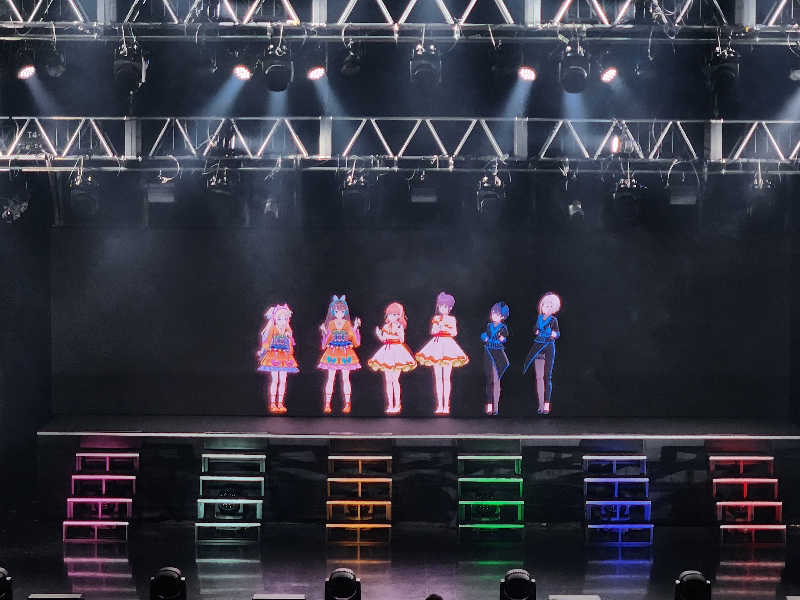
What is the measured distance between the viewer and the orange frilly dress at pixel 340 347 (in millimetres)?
11281

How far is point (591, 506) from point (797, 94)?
16.4ft

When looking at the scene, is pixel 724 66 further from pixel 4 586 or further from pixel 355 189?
pixel 4 586

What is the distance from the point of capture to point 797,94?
10.9m

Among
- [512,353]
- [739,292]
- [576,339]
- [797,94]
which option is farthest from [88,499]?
[797,94]

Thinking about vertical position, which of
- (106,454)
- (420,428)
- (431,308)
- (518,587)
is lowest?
(518,587)

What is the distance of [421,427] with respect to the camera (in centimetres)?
1072

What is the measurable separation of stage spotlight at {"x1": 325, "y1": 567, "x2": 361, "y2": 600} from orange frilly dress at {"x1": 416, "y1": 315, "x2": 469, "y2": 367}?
4.97 m

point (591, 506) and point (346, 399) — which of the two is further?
point (346, 399)

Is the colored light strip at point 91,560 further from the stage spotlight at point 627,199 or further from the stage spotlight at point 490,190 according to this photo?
the stage spotlight at point 627,199

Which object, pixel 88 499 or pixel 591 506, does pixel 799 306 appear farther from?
pixel 88 499

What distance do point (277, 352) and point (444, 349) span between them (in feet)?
6.13

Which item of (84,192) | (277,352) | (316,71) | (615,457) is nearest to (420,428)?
(277,352)

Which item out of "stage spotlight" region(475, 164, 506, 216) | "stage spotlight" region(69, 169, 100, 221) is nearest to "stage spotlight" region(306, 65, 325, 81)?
"stage spotlight" region(475, 164, 506, 216)

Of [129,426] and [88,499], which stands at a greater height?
[129,426]
